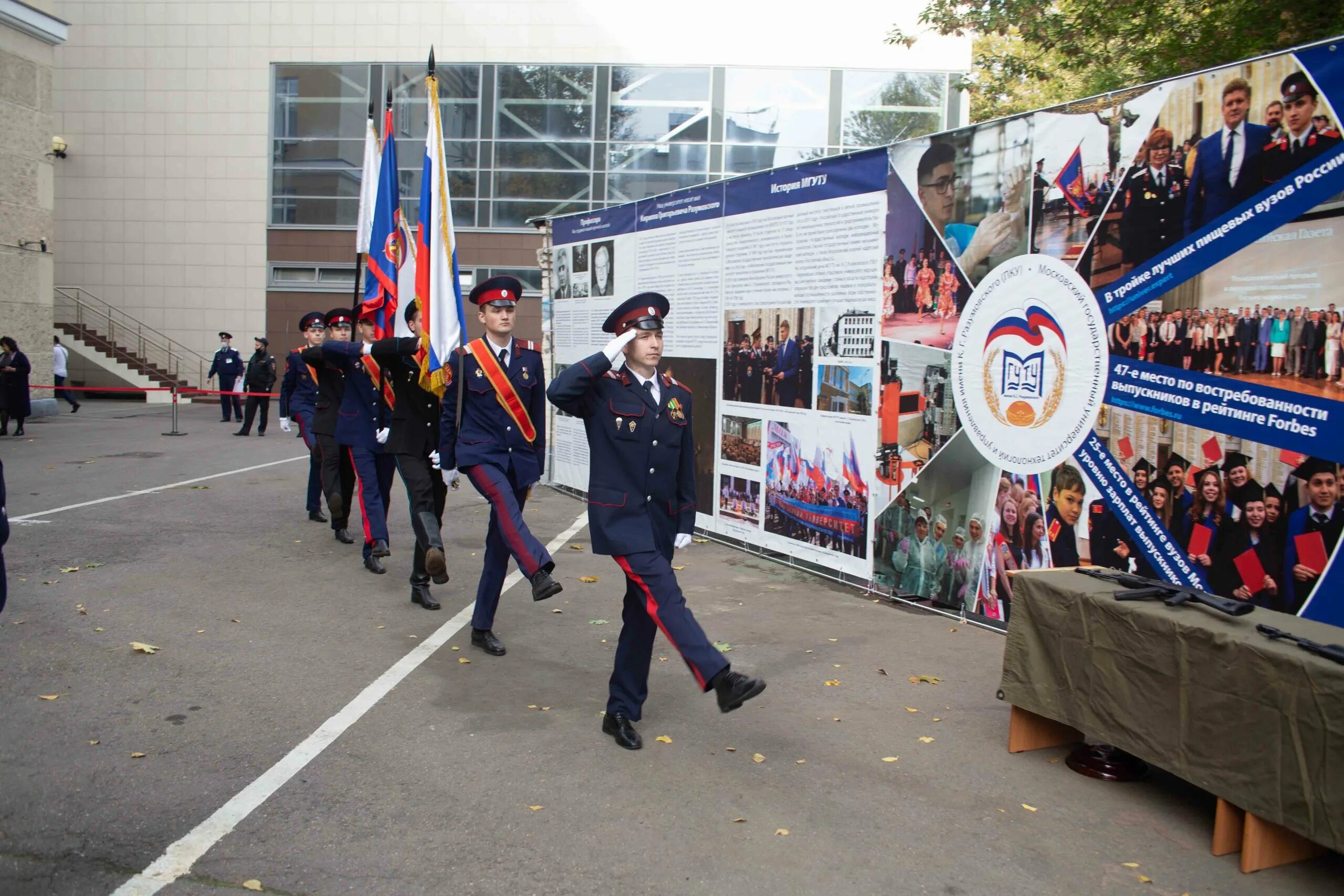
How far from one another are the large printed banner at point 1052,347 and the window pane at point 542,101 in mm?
23354

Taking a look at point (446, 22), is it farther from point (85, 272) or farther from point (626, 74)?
point (85, 272)

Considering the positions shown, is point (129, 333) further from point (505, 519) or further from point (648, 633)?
point (648, 633)

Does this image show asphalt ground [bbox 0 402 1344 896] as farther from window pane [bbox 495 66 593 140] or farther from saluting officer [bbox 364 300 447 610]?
window pane [bbox 495 66 593 140]

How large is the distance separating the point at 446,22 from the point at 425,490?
93.1 ft

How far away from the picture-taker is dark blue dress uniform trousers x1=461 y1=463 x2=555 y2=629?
5938 millimetres

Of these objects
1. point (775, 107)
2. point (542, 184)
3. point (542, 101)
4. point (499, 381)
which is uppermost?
point (542, 101)

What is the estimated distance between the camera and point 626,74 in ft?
105

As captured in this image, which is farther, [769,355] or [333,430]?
[333,430]

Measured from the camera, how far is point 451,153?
3247cm

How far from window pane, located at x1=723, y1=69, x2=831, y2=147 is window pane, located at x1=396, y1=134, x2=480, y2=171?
7.43 meters

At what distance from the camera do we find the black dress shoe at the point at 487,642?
21.1 feet

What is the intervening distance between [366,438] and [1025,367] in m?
5.08

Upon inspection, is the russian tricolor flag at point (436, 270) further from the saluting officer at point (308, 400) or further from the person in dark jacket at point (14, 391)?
the person in dark jacket at point (14, 391)

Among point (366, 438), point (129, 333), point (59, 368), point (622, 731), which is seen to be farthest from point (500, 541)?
point (129, 333)
